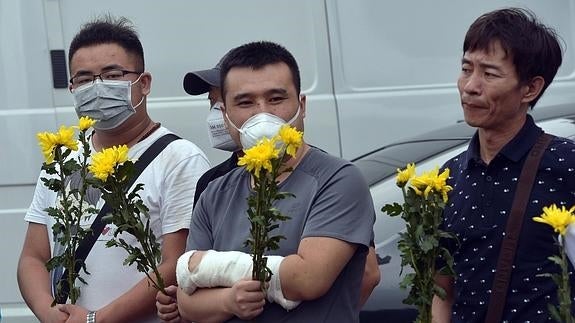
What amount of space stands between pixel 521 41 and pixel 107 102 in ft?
4.57

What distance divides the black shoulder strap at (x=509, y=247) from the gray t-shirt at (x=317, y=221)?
32 cm

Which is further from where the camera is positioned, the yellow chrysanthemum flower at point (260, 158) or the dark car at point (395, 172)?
the dark car at point (395, 172)

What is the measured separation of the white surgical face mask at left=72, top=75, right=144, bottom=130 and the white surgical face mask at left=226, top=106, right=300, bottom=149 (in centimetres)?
77

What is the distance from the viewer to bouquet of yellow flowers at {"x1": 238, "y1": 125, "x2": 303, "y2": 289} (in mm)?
2475

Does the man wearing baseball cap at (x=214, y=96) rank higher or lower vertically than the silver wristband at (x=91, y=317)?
higher

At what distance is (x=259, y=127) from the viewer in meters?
2.94

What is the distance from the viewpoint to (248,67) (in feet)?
10.1

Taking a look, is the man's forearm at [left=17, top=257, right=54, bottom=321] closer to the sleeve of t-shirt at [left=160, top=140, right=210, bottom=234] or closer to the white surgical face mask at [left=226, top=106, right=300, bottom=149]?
the sleeve of t-shirt at [left=160, top=140, right=210, bottom=234]

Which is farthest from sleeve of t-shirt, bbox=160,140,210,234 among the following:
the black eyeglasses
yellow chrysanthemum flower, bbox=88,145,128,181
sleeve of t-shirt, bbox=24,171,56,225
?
yellow chrysanthemum flower, bbox=88,145,128,181

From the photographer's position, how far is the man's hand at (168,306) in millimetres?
3252

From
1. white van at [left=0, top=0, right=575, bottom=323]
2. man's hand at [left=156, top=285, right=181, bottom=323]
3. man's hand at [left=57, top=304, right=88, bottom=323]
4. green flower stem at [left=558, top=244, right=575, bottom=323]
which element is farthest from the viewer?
white van at [left=0, top=0, right=575, bottom=323]

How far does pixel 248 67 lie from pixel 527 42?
72cm

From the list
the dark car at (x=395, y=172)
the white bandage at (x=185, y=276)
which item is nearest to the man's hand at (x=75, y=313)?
the white bandage at (x=185, y=276)

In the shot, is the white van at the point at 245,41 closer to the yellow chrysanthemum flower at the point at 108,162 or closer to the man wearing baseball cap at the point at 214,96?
the man wearing baseball cap at the point at 214,96
